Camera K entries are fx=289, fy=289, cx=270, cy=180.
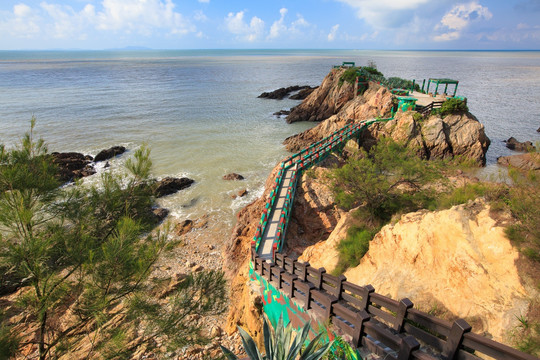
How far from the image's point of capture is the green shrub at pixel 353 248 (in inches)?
370

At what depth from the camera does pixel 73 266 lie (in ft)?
20.5

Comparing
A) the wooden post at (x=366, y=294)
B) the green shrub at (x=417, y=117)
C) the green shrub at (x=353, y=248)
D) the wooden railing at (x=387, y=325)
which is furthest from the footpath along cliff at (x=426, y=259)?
the green shrub at (x=417, y=117)

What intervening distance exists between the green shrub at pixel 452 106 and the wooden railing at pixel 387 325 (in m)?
23.4

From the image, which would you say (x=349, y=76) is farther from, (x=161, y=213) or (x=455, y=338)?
(x=455, y=338)

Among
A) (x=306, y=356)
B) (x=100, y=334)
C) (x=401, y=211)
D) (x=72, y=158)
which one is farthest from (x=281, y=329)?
(x=72, y=158)

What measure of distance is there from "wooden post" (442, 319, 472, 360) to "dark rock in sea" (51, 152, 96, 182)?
94.4ft

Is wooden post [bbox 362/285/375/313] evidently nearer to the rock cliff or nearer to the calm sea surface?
the rock cliff

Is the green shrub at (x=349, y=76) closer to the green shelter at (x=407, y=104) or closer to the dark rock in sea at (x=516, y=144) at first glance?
the green shelter at (x=407, y=104)

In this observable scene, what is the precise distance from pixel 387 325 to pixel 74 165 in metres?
30.9

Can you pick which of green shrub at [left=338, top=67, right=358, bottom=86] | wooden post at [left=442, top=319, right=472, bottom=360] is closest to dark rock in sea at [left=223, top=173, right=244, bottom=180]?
wooden post at [left=442, top=319, right=472, bottom=360]

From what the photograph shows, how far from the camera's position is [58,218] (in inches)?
271

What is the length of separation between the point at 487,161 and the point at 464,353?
91.9ft

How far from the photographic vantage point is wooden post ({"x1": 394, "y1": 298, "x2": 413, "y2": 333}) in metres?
4.81

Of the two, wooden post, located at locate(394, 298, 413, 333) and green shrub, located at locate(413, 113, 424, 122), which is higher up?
wooden post, located at locate(394, 298, 413, 333)
